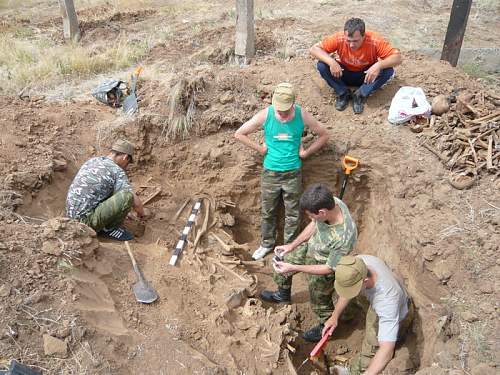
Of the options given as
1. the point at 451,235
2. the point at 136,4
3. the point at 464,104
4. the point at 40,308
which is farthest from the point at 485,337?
Answer: the point at 136,4

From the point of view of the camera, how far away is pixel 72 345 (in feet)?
10.4

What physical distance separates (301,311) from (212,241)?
124 cm

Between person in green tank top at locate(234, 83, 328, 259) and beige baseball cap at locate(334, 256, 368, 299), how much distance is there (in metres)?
1.60

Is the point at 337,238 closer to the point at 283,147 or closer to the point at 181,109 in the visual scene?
the point at 283,147

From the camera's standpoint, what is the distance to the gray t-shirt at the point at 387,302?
351 cm

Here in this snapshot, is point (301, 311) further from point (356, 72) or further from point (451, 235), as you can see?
point (356, 72)

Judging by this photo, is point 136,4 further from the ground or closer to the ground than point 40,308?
further from the ground

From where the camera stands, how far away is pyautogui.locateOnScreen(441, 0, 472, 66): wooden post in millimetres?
6000

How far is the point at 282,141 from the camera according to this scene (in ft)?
15.3

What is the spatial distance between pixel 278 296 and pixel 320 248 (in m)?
1.07

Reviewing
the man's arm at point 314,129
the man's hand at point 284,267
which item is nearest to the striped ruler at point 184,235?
the man's hand at point 284,267

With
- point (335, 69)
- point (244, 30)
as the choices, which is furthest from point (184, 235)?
point (244, 30)

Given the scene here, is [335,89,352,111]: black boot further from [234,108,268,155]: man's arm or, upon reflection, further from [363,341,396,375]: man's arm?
[363,341,396,375]: man's arm

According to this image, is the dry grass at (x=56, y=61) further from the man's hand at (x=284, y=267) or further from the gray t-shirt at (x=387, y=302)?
the gray t-shirt at (x=387, y=302)
